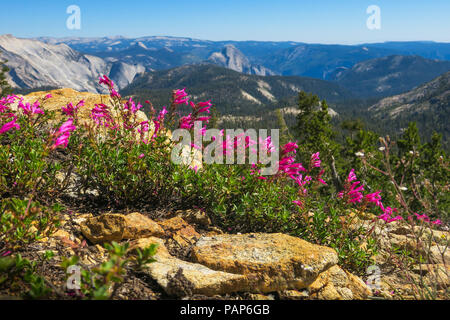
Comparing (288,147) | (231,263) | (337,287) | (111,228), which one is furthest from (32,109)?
A: (337,287)

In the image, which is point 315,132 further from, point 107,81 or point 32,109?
point 32,109

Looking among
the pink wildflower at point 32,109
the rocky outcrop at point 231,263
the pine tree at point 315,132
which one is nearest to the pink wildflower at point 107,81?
the pink wildflower at point 32,109

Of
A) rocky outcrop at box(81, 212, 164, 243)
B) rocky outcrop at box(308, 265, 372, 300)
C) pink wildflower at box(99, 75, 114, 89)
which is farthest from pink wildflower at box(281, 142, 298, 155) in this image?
pink wildflower at box(99, 75, 114, 89)

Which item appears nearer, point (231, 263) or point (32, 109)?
point (231, 263)

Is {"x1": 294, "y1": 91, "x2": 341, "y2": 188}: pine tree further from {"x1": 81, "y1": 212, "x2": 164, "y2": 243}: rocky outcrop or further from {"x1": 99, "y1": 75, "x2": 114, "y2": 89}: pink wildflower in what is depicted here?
{"x1": 81, "y1": 212, "x2": 164, "y2": 243}: rocky outcrop

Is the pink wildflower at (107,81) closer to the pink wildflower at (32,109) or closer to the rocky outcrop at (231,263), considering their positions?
the pink wildflower at (32,109)

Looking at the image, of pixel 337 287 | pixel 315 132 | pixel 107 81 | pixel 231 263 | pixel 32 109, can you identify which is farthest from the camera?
pixel 315 132

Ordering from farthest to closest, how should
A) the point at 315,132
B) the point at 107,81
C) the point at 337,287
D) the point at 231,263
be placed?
the point at 315,132 < the point at 107,81 < the point at 337,287 < the point at 231,263

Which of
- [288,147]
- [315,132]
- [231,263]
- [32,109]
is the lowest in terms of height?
[315,132]

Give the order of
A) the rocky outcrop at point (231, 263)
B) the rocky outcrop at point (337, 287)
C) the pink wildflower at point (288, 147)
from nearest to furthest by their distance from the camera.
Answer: the rocky outcrop at point (231, 263)
the rocky outcrop at point (337, 287)
the pink wildflower at point (288, 147)

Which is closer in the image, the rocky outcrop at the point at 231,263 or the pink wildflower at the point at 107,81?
the rocky outcrop at the point at 231,263
